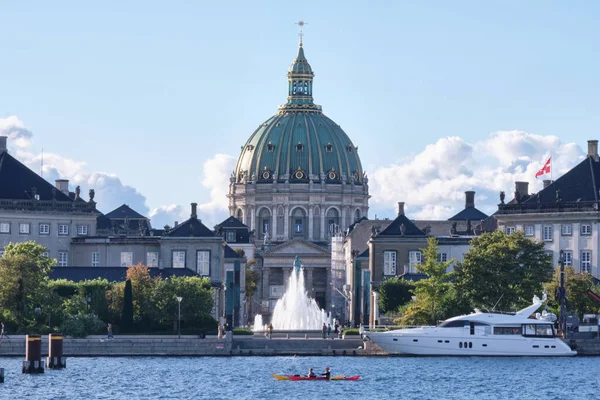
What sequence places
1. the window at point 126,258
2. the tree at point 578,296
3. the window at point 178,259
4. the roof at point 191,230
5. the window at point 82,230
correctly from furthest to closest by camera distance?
the window at point 82,230
the roof at point 191,230
the window at point 178,259
the window at point 126,258
the tree at point 578,296

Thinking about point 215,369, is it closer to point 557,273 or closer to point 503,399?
point 503,399

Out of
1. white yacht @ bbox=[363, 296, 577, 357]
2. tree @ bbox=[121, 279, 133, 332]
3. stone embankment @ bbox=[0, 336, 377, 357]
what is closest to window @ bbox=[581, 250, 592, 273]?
white yacht @ bbox=[363, 296, 577, 357]

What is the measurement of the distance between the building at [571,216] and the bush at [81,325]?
45.9 m

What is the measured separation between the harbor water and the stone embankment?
1.07 m

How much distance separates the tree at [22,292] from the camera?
496 ft

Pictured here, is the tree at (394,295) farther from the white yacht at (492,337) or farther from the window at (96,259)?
the window at (96,259)

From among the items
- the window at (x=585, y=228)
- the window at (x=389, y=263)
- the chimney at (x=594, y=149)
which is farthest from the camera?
the window at (x=389, y=263)

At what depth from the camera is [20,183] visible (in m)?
188

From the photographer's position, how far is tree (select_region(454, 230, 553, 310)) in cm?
15150

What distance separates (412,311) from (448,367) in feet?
67.0

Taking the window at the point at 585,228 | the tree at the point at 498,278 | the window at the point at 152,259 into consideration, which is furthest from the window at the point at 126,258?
the tree at the point at 498,278

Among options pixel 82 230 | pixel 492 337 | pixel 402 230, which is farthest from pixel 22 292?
pixel 402 230

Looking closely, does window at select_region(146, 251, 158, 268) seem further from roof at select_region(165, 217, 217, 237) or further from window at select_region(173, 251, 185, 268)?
roof at select_region(165, 217, 217, 237)

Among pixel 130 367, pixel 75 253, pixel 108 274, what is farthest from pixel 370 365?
pixel 75 253
